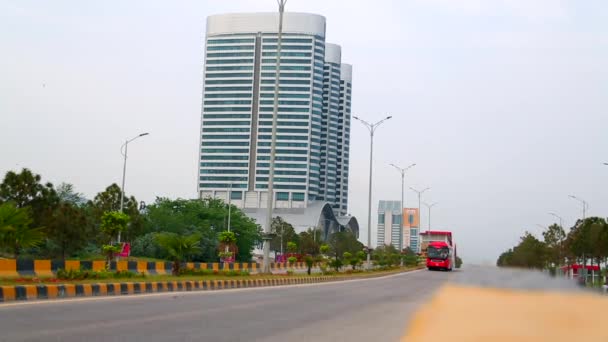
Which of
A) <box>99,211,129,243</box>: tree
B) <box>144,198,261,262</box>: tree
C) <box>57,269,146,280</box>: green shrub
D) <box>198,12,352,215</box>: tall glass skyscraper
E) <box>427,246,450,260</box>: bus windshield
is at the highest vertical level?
<box>198,12,352,215</box>: tall glass skyscraper

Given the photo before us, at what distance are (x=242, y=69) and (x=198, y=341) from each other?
556 ft

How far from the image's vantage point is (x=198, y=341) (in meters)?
9.22

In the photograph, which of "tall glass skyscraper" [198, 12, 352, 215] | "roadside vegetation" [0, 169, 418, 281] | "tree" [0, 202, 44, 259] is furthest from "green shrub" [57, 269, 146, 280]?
"tall glass skyscraper" [198, 12, 352, 215]

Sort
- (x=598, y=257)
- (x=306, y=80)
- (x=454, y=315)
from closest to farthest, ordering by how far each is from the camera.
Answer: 1. (x=454, y=315)
2. (x=598, y=257)
3. (x=306, y=80)

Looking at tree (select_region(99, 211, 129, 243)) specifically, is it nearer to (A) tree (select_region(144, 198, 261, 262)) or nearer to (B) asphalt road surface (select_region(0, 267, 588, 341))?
(B) asphalt road surface (select_region(0, 267, 588, 341))

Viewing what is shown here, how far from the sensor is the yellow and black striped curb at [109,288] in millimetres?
14659

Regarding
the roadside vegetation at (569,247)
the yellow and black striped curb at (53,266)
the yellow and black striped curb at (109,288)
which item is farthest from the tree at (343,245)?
the yellow and black striped curb at (109,288)

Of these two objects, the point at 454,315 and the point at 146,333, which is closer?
the point at 146,333

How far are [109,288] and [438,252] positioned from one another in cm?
4980

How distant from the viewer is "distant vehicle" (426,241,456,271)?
211ft

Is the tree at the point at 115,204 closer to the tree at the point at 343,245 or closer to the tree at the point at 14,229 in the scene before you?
the tree at the point at 14,229

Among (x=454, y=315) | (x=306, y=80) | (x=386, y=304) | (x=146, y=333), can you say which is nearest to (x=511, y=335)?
(x=454, y=315)

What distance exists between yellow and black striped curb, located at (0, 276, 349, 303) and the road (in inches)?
40.9

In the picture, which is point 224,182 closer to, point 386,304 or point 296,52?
point 296,52
